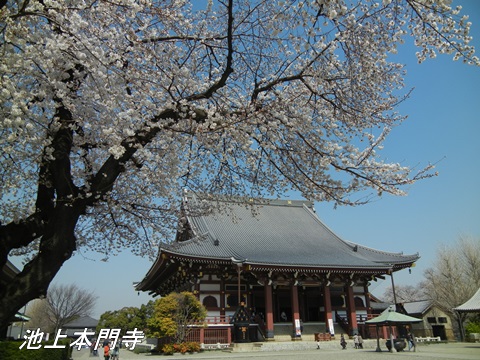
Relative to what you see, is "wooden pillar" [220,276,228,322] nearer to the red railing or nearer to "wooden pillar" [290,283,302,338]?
the red railing

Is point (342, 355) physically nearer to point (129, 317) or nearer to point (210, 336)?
point (210, 336)

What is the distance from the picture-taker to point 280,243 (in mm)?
23000

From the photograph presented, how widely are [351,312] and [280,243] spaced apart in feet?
18.2

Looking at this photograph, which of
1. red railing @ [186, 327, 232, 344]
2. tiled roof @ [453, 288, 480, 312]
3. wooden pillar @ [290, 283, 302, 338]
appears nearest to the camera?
red railing @ [186, 327, 232, 344]

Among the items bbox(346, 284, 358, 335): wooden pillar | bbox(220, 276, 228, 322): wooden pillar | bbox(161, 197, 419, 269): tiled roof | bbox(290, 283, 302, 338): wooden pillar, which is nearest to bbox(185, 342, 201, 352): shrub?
bbox(220, 276, 228, 322): wooden pillar

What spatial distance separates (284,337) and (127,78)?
1732cm

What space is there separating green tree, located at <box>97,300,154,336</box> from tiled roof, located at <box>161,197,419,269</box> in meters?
17.6

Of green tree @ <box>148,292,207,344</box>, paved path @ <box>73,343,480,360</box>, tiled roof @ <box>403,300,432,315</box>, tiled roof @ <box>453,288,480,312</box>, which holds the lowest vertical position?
paved path @ <box>73,343,480,360</box>

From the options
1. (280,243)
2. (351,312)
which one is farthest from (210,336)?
(351,312)

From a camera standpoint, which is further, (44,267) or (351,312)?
(351,312)

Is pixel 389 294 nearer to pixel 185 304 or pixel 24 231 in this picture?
pixel 185 304

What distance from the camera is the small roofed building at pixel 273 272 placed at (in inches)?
745

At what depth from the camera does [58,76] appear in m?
5.31

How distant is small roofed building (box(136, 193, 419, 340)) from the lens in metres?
18.9
